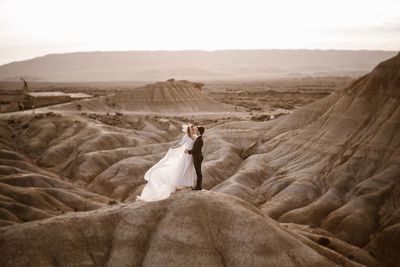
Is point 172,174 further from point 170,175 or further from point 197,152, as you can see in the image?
point 197,152

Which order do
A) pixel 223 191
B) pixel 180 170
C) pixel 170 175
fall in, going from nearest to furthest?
1. pixel 180 170
2. pixel 170 175
3. pixel 223 191

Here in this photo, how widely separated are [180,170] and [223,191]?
13.1m

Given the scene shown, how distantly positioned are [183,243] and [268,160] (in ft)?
63.2

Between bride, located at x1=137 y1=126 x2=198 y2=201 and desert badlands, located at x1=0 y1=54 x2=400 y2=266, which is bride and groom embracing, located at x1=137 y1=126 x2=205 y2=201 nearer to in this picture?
bride, located at x1=137 y1=126 x2=198 y2=201

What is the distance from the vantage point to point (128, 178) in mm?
31953

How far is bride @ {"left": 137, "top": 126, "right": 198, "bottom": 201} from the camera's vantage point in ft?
42.0

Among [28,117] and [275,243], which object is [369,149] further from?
[28,117]

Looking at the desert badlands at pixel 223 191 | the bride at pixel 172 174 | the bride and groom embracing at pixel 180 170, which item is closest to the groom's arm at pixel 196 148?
the bride and groom embracing at pixel 180 170

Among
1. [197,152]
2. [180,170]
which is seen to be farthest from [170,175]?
[197,152]

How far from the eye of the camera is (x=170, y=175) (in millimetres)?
12914

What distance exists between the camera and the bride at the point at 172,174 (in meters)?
12.8

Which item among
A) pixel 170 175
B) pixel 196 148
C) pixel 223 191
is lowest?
pixel 223 191

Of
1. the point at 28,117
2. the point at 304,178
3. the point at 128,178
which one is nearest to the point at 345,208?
the point at 304,178

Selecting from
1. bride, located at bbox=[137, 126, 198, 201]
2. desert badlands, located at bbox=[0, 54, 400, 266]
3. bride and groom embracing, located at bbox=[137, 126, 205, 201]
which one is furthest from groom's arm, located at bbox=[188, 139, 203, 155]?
desert badlands, located at bbox=[0, 54, 400, 266]
